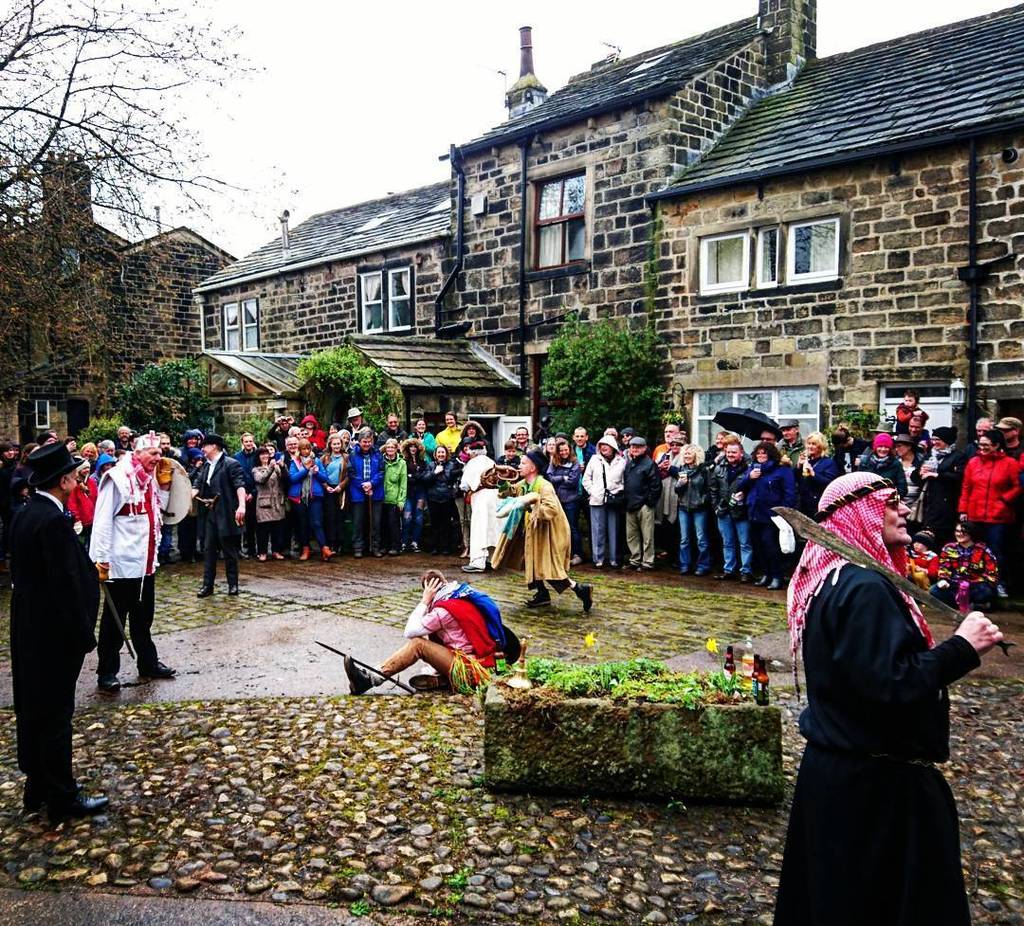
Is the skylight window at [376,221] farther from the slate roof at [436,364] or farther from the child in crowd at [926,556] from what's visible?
the child in crowd at [926,556]

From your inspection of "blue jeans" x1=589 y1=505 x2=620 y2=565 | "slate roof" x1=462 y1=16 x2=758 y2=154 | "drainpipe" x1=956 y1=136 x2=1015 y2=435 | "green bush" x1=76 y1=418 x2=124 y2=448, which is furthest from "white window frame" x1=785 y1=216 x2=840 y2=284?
"green bush" x1=76 y1=418 x2=124 y2=448

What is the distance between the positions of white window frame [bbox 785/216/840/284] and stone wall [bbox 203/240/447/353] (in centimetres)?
898

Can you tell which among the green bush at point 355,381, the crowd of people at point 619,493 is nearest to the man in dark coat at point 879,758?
the crowd of people at point 619,493

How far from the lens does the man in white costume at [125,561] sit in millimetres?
7812

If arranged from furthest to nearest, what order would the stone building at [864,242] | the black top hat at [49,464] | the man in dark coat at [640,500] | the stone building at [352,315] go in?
1. the stone building at [352,315]
2. the man in dark coat at [640,500]
3. the stone building at [864,242]
4. the black top hat at [49,464]

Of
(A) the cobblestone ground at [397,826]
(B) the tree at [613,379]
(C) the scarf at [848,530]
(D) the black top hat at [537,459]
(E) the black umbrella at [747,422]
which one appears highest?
(B) the tree at [613,379]

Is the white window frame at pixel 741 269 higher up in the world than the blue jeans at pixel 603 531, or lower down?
higher up

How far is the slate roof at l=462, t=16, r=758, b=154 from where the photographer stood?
703 inches

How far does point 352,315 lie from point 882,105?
13618 mm

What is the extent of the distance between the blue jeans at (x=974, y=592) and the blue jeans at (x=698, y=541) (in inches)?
133

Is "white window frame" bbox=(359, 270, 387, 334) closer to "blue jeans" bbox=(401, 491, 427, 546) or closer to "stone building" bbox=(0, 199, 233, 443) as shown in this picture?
"stone building" bbox=(0, 199, 233, 443)

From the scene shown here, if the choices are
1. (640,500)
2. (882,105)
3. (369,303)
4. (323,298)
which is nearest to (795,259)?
(882,105)

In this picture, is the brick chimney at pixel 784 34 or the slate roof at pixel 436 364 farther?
the brick chimney at pixel 784 34

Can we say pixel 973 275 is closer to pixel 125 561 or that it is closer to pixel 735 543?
pixel 735 543
